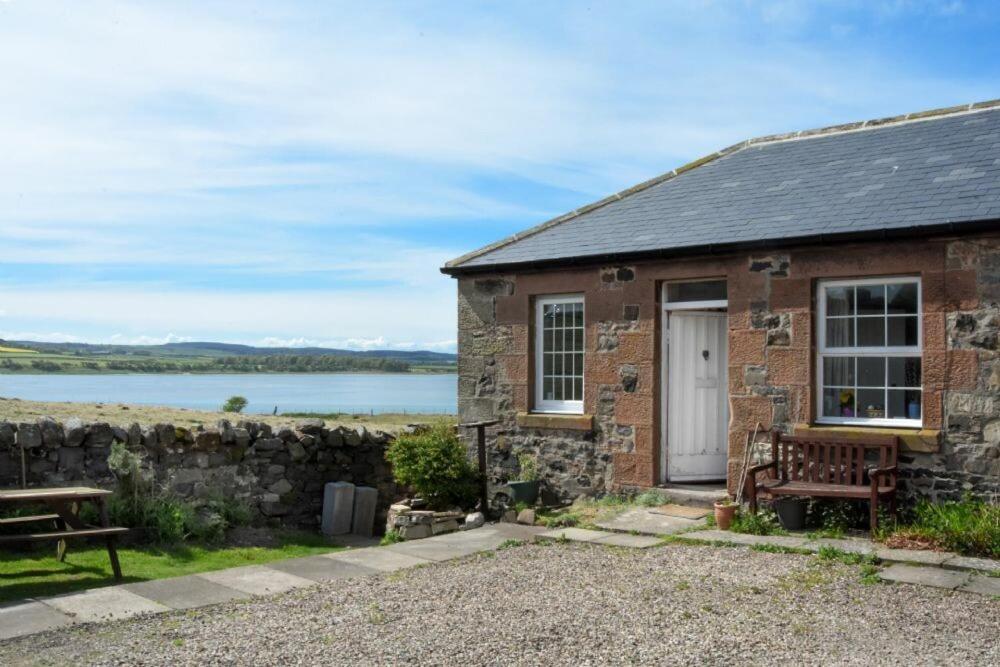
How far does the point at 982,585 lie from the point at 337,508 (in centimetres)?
772

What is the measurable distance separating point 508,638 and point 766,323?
544cm

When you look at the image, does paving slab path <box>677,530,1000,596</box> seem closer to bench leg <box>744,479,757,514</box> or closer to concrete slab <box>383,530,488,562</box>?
bench leg <box>744,479,757,514</box>

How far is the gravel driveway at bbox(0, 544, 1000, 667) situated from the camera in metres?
5.25

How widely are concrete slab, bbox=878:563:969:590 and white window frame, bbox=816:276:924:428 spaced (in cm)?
209

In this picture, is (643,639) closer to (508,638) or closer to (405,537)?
(508,638)

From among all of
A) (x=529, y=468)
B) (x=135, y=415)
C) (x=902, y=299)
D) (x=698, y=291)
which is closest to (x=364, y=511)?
A: (x=529, y=468)

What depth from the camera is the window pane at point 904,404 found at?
9.09m

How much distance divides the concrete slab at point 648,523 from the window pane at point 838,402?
1.80 meters

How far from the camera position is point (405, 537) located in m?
10.5

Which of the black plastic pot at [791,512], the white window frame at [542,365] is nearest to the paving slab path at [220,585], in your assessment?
the black plastic pot at [791,512]

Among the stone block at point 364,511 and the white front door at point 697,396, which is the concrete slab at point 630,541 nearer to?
the white front door at point 697,396

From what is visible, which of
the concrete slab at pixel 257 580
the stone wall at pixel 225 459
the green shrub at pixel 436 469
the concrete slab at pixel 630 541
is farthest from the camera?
the green shrub at pixel 436 469

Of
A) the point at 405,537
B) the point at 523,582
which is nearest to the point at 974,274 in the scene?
the point at 523,582

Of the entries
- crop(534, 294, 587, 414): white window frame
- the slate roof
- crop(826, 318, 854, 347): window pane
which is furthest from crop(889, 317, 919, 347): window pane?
crop(534, 294, 587, 414): white window frame
